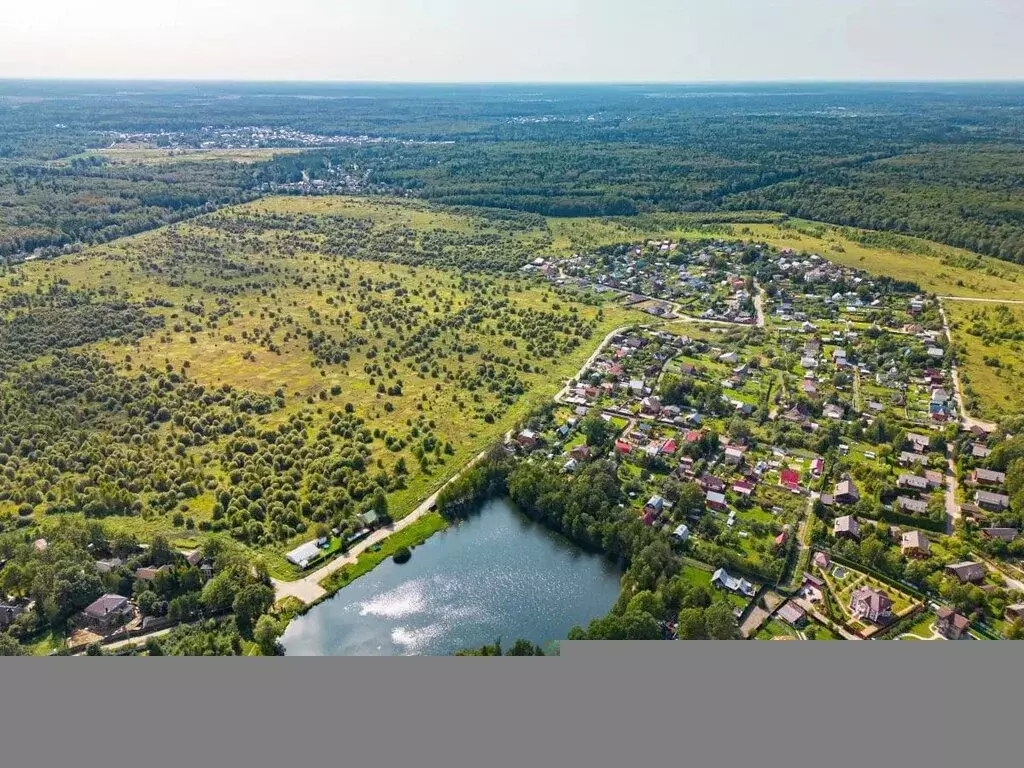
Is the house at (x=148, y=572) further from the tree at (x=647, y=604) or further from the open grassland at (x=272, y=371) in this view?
the tree at (x=647, y=604)

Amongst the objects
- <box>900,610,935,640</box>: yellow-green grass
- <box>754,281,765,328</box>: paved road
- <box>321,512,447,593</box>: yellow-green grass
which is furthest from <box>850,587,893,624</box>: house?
<box>754,281,765,328</box>: paved road

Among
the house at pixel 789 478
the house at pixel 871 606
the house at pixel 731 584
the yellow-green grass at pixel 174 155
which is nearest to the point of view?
the house at pixel 871 606

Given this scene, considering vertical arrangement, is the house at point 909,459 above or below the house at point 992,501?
above

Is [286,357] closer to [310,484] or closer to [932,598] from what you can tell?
[310,484]

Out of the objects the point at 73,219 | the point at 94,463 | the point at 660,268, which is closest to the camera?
the point at 94,463

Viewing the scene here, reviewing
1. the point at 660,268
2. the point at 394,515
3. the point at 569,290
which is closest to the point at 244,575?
the point at 394,515

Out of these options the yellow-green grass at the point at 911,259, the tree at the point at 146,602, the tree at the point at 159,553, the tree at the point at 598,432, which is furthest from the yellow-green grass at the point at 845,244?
the tree at the point at 146,602

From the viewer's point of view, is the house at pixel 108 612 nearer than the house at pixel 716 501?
Yes
